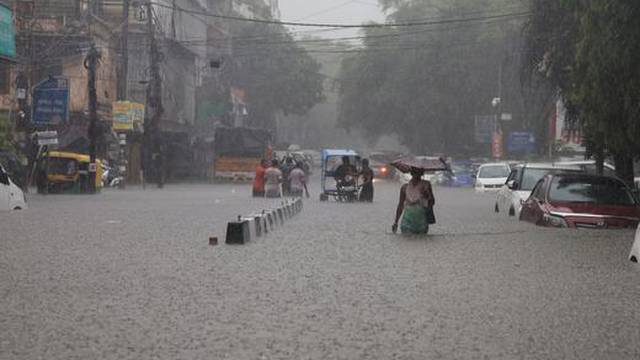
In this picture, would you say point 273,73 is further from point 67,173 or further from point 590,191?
point 590,191

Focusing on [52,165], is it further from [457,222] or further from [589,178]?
[589,178]

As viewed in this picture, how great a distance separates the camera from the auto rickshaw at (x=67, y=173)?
145ft

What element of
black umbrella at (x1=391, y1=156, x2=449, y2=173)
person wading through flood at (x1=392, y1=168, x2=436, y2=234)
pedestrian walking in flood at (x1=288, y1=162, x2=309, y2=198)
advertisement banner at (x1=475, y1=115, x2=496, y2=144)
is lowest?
pedestrian walking in flood at (x1=288, y1=162, x2=309, y2=198)

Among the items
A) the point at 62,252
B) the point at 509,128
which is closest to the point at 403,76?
the point at 509,128

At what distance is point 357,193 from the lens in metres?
37.5

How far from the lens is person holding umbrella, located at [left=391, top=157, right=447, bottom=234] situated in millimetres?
20516

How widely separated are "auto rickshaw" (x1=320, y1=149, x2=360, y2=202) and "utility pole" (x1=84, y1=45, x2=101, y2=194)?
30.7 ft

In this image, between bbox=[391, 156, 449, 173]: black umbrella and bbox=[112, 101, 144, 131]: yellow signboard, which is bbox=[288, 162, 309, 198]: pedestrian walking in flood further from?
bbox=[391, 156, 449, 173]: black umbrella

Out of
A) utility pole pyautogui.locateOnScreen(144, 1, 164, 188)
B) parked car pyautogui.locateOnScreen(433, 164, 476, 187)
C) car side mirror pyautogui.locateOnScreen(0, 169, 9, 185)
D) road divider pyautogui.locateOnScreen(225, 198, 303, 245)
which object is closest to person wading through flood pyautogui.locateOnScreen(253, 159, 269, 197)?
utility pole pyautogui.locateOnScreen(144, 1, 164, 188)

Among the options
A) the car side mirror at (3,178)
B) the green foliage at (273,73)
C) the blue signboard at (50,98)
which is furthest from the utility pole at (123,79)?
the green foliage at (273,73)

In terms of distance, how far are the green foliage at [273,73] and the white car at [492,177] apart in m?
46.3

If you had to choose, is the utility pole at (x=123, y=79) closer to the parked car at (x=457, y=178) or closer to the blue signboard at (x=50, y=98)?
the blue signboard at (x=50, y=98)

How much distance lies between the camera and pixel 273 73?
9494 centimetres

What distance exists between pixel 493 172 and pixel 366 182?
1285 centimetres
